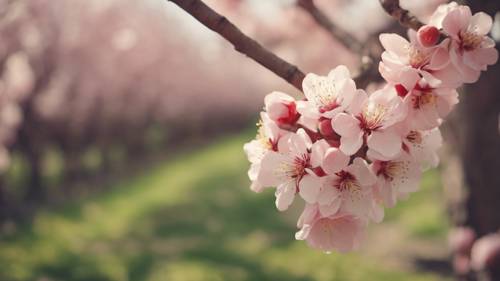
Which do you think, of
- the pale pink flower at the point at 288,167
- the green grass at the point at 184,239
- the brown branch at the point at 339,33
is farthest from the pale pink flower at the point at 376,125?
the green grass at the point at 184,239

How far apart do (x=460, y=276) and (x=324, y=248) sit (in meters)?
2.37

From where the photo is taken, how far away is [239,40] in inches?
60.7

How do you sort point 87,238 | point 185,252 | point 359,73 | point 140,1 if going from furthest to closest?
point 140,1 < point 87,238 < point 185,252 < point 359,73

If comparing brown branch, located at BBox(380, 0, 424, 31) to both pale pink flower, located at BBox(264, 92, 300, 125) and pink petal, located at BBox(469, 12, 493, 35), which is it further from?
pale pink flower, located at BBox(264, 92, 300, 125)

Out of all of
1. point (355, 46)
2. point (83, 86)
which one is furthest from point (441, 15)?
point (83, 86)

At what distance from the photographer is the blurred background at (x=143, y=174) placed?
4465 mm

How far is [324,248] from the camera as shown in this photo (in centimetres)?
146

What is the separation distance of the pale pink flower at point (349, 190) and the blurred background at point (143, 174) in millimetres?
1293

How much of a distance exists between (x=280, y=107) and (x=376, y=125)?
0.26m

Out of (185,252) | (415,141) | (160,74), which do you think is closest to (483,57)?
(415,141)

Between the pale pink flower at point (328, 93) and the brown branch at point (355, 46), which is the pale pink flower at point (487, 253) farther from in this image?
the pale pink flower at point (328, 93)

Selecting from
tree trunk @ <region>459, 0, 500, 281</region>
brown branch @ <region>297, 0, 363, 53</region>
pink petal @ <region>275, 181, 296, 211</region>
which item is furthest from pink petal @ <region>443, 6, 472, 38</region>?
tree trunk @ <region>459, 0, 500, 281</region>

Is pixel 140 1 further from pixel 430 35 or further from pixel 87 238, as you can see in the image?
pixel 430 35

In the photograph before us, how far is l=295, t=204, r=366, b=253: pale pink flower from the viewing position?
4.66ft
